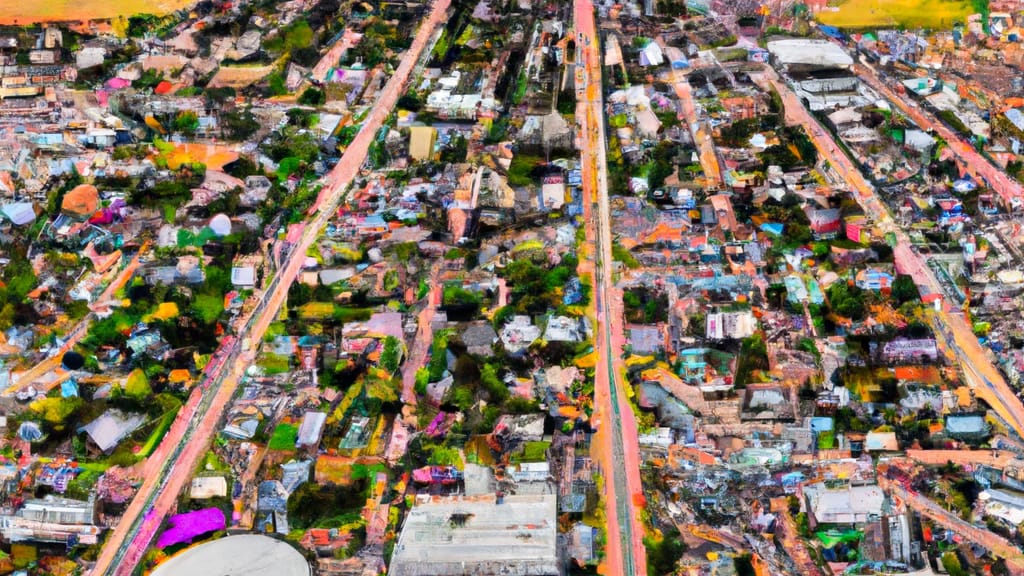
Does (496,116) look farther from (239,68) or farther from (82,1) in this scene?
(82,1)

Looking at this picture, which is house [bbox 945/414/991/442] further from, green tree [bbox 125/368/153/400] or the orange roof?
green tree [bbox 125/368/153/400]

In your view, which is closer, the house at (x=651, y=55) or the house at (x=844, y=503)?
the house at (x=844, y=503)

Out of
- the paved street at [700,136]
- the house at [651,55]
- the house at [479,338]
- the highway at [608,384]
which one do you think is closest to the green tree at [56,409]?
the house at [479,338]

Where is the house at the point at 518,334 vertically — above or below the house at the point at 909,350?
above

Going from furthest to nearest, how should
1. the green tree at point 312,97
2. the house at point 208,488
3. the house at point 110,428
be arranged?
1. the green tree at point 312,97
2. the house at point 110,428
3. the house at point 208,488

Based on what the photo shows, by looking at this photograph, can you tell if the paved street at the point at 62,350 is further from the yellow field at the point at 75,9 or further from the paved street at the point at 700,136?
the paved street at the point at 700,136

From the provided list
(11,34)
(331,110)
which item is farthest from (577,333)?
(11,34)

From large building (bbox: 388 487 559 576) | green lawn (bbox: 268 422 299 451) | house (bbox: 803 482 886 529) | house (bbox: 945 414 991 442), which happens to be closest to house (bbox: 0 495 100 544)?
green lawn (bbox: 268 422 299 451)
